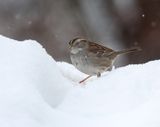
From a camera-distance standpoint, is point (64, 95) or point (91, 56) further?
point (91, 56)

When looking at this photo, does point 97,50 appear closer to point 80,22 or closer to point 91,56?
point 91,56

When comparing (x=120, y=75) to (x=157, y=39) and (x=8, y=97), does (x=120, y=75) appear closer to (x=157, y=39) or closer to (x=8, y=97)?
(x=8, y=97)

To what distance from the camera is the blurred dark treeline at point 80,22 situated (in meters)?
8.91

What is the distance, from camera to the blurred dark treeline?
8.91 meters

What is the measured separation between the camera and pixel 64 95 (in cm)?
345

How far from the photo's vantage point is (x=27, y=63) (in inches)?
135

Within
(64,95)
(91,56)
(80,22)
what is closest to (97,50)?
(91,56)

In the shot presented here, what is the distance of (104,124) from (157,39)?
565 cm

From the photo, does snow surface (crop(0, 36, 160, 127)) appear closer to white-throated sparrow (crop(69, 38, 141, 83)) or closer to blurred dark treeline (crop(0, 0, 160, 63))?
white-throated sparrow (crop(69, 38, 141, 83))

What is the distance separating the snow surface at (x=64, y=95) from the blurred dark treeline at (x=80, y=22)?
201 inches

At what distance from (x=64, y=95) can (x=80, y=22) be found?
6143 mm

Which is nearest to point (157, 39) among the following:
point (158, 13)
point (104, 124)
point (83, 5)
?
point (158, 13)

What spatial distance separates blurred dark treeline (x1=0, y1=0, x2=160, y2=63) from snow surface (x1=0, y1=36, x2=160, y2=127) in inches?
201

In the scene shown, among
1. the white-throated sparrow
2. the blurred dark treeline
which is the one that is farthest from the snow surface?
the blurred dark treeline
